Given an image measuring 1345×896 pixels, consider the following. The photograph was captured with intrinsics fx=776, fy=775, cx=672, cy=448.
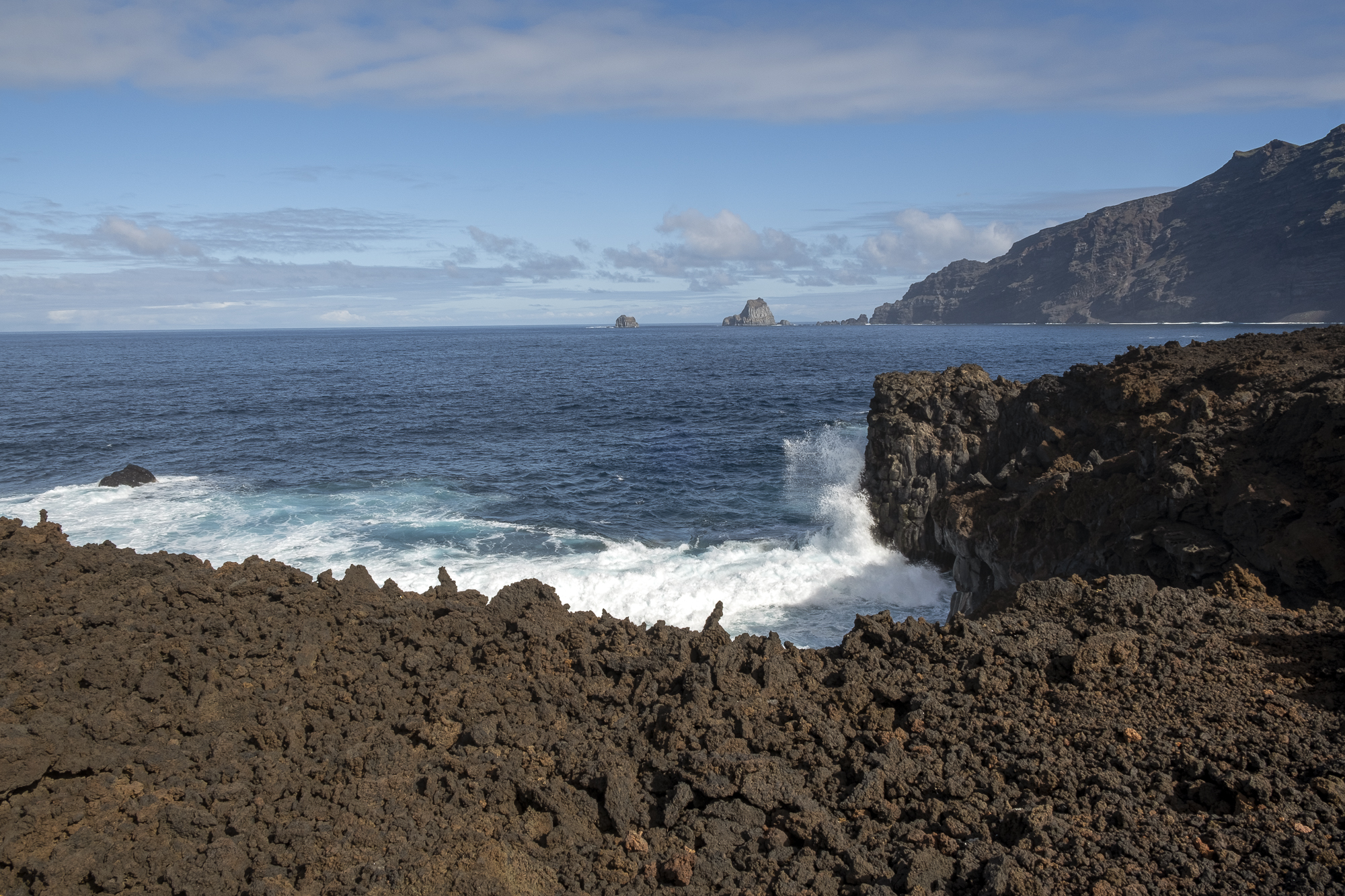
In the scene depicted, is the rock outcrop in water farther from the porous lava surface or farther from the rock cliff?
the rock cliff

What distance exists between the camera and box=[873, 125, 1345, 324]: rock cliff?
125188 mm

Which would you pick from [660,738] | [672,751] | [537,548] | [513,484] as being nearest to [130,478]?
[513,484]

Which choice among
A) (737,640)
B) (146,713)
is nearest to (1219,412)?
(737,640)

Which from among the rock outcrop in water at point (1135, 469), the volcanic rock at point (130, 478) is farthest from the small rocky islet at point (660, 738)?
the volcanic rock at point (130, 478)

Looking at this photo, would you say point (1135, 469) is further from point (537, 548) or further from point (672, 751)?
point (537, 548)

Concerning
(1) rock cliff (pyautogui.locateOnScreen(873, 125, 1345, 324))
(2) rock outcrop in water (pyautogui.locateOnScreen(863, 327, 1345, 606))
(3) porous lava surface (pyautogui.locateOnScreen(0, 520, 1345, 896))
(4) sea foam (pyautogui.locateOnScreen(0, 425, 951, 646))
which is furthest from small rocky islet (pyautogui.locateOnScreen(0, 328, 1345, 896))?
(1) rock cliff (pyautogui.locateOnScreen(873, 125, 1345, 324))

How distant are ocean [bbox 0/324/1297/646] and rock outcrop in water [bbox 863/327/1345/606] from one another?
224cm

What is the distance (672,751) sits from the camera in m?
6.05

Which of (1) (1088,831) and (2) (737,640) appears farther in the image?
(2) (737,640)

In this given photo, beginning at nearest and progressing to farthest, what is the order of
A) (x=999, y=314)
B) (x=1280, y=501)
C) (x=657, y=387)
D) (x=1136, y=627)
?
(x=1136, y=627) < (x=1280, y=501) < (x=657, y=387) < (x=999, y=314)

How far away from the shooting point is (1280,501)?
9.68 m

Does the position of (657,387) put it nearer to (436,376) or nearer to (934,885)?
(436,376)

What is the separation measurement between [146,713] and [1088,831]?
288 inches

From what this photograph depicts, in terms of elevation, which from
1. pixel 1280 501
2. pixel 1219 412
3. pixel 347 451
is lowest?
pixel 347 451
